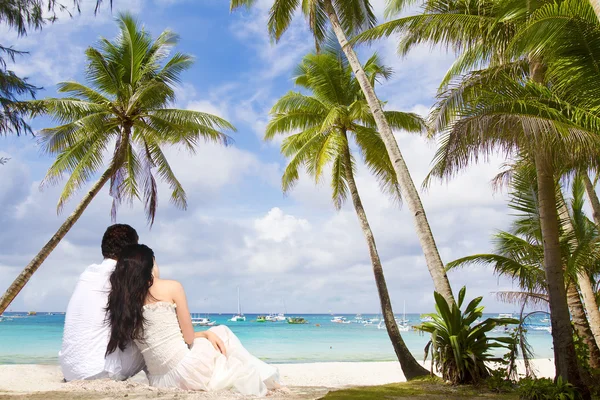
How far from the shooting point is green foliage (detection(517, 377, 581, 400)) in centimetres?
650

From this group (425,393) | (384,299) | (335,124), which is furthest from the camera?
(335,124)

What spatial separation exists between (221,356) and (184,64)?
1342 centimetres

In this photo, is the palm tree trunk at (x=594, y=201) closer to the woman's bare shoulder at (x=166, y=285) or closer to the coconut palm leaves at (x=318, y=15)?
the coconut palm leaves at (x=318, y=15)

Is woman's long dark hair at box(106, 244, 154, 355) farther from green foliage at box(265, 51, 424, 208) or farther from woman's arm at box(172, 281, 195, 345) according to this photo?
green foliage at box(265, 51, 424, 208)

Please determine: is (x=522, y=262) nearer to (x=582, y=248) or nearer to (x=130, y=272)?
(x=582, y=248)

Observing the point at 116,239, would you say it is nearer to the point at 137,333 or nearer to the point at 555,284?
the point at 137,333

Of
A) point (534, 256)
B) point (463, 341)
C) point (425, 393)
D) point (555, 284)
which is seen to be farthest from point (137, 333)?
point (534, 256)

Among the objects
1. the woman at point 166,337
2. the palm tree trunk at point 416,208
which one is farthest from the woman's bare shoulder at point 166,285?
the palm tree trunk at point 416,208

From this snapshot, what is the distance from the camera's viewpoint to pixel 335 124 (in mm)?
14812

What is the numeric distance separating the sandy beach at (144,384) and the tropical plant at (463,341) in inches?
44.4

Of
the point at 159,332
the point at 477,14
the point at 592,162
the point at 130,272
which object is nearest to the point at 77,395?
the point at 159,332

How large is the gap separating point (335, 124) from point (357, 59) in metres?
3.68

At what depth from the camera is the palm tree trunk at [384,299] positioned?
10.7m

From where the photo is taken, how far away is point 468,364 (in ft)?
25.0
